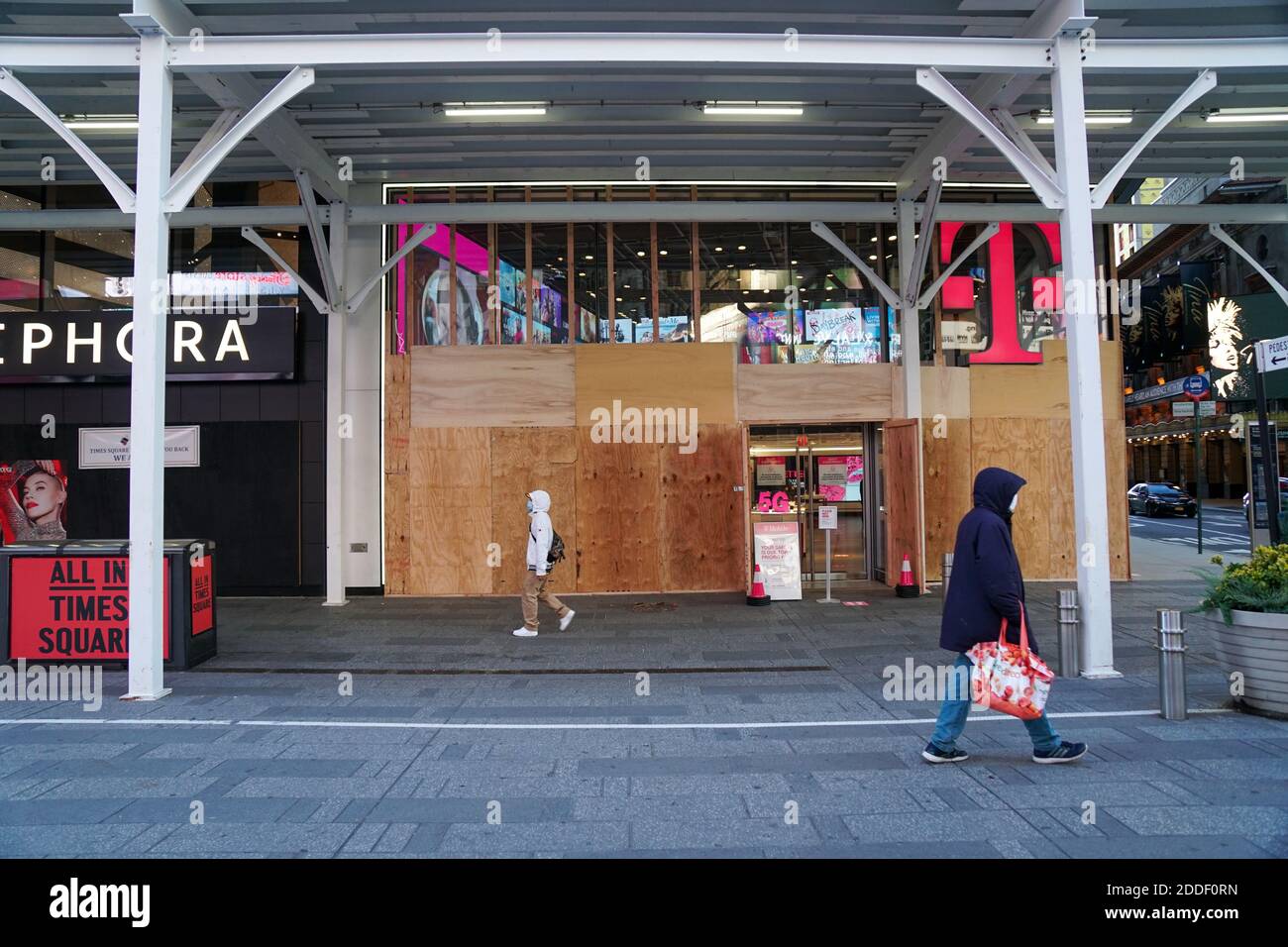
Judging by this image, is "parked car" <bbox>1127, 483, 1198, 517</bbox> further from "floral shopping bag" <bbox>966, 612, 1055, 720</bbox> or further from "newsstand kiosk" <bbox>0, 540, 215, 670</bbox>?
"newsstand kiosk" <bbox>0, 540, 215, 670</bbox>

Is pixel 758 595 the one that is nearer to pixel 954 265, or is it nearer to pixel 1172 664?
pixel 954 265

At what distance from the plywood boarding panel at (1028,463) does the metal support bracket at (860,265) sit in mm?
2549

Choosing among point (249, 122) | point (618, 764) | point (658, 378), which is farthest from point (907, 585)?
point (249, 122)

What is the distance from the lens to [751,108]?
1064cm

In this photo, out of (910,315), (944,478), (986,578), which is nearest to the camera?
(986,578)

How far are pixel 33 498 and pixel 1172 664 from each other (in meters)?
16.2

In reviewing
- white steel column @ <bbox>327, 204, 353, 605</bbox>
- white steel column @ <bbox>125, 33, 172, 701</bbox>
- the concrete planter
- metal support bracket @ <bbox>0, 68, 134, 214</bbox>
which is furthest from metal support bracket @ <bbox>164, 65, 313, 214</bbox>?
the concrete planter

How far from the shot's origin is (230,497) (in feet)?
43.8

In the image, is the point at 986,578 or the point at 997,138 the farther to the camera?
the point at 997,138

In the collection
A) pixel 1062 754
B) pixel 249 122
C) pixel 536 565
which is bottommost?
pixel 1062 754

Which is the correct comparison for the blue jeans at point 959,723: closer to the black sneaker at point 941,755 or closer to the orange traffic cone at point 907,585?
the black sneaker at point 941,755

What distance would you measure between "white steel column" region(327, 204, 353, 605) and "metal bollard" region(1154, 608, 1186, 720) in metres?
10.7

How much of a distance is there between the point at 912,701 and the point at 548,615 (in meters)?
5.82
